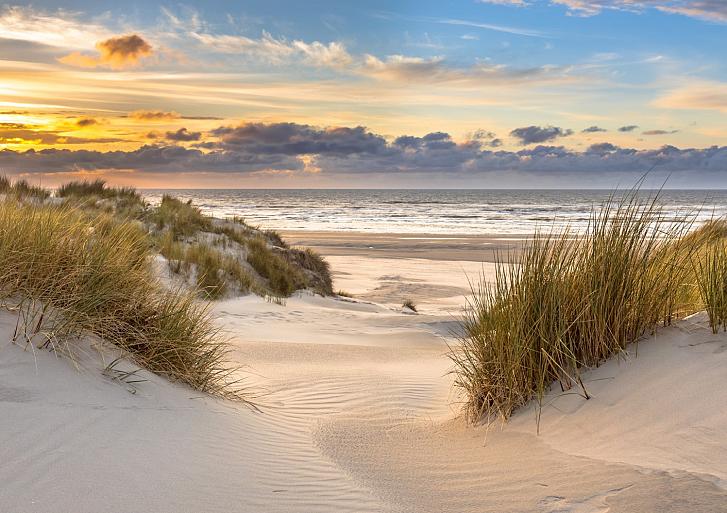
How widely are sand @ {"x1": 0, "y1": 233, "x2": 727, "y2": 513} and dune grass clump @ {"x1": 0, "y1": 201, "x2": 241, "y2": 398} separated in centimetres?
23

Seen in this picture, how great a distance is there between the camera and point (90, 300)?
5074 mm

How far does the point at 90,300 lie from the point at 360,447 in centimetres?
233

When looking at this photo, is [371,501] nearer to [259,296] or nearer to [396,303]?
[259,296]

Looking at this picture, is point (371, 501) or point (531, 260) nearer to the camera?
point (371, 501)

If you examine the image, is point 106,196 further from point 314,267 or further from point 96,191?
point 314,267

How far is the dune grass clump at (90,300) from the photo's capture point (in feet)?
15.6

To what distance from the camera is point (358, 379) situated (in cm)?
745

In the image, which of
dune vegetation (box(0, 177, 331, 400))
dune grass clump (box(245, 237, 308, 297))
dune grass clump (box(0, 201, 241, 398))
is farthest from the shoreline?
dune grass clump (box(0, 201, 241, 398))

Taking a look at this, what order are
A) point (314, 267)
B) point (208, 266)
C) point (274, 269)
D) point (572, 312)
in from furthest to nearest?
point (314, 267) < point (274, 269) < point (208, 266) < point (572, 312)

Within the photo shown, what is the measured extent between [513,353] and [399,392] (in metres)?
2.18

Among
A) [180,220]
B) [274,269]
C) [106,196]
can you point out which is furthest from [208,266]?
[106,196]

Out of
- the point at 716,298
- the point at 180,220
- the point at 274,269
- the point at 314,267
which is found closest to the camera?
the point at 716,298

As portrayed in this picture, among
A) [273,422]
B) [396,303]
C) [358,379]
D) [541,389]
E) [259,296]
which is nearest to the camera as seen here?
[541,389]

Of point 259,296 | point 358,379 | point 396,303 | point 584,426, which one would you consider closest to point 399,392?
point 358,379
